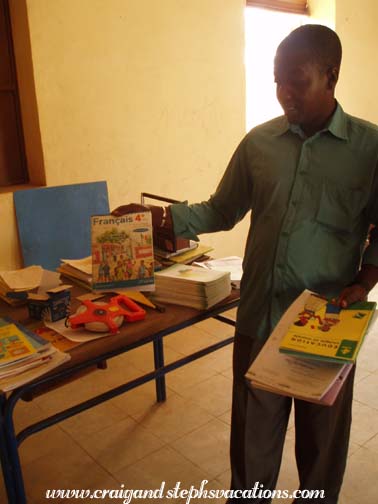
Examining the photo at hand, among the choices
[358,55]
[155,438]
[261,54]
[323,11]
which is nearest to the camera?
[155,438]

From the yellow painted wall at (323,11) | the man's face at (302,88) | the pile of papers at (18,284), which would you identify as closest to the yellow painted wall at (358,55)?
the yellow painted wall at (323,11)

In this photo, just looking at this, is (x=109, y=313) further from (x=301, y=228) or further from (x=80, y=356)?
(x=301, y=228)

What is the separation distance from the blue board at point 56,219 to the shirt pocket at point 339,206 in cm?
166

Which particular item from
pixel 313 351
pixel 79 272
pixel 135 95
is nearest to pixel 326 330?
pixel 313 351

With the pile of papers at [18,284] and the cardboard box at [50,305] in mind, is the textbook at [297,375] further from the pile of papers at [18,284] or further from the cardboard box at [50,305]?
the pile of papers at [18,284]

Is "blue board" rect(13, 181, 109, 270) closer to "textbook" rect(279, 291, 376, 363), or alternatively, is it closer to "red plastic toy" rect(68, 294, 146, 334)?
"red plastic toy" rect(68, 294, 146, 334)

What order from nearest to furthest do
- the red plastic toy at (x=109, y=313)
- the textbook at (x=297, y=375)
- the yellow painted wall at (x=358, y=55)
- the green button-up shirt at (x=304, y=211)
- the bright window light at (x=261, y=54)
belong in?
the textbook at (x=297, y=375), the green button-up shirt at (x=304, y=211), the red plastic toy at (x=109, y=313), the bright window light at (x=261, y=54), the yellow painted wall at (x=358, y=55)

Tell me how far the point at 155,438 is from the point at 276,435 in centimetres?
80

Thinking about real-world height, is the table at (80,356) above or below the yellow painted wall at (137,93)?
below

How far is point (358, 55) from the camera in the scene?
455 centimetres

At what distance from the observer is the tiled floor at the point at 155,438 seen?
6.27ft

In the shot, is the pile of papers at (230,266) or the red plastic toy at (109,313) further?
the pile of papers at (230,266)

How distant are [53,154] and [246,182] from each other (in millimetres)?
1508

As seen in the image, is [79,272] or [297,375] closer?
[297,375]
